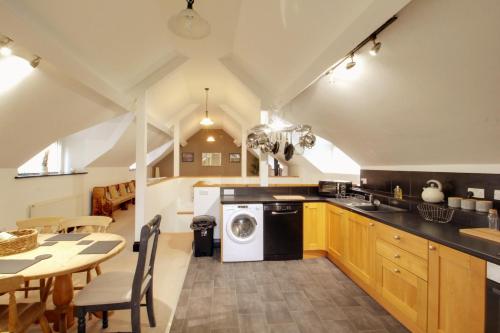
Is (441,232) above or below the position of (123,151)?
below

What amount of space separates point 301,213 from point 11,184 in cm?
388

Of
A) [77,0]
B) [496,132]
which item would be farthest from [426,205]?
[77,0]

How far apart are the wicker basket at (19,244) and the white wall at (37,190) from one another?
1940mm

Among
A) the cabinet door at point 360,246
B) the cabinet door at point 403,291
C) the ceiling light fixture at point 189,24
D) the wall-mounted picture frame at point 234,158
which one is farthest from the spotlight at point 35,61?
the wall-mounted picture frame at point 234,158

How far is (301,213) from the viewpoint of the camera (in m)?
3.36

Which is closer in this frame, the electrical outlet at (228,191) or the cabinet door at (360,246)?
the cabinet door at (360,246)

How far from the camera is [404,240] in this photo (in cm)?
195

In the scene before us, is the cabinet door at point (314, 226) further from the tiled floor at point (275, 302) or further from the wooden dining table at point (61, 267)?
the wooden dining table at point (61, 267)

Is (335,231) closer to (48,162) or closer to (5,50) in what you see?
(5,50)

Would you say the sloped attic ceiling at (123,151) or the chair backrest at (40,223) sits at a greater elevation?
the sloped attic ceiling at (123,151)

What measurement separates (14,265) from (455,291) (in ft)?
8.85

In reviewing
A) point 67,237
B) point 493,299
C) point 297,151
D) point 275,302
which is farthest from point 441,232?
point 67,237

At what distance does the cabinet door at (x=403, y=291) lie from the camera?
69.4 inches

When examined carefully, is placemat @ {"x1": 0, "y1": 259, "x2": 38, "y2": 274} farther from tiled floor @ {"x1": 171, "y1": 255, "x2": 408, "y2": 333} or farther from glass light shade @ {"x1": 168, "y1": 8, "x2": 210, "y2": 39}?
glass light shade @ {"x1": 168, "y1": 8, "x2": 210, "y2": 39}
